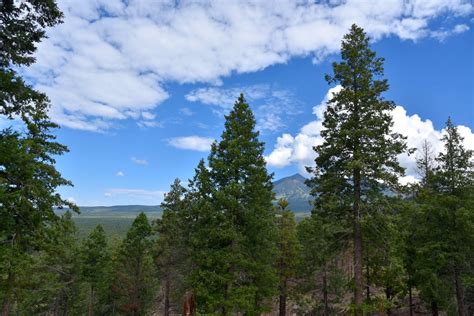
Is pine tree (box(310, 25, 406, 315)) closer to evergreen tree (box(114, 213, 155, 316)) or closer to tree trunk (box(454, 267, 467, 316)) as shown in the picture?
tree trunk (box(454, 267, 467, 316))

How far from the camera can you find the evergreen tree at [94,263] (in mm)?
37156

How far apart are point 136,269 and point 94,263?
8.21 m

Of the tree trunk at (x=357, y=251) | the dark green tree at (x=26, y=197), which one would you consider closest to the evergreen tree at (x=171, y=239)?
the dark green tree at (x=26, y=197)

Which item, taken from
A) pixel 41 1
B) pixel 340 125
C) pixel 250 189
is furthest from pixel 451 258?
pixel 41 1

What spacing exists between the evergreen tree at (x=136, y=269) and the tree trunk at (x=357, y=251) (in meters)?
20.9

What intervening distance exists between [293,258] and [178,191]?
11.7m

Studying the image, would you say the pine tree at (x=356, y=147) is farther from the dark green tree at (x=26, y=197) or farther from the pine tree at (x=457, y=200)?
the dark green tree at (x=26, y=197)

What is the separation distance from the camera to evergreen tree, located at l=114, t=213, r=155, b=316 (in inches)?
1282

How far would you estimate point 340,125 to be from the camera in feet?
58.4

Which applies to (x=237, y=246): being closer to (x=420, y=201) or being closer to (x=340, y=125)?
(x=340, y=125)

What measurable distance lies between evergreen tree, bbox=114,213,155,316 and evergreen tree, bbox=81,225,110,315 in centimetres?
437

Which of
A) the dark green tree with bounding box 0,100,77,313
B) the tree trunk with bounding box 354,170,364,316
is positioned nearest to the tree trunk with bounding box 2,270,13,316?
the dark green tree with bounding box 0,100,77,313

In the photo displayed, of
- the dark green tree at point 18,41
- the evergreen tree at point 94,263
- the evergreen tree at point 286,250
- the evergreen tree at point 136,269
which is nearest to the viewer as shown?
the dark green tree at point 18,41

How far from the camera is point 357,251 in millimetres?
16734
